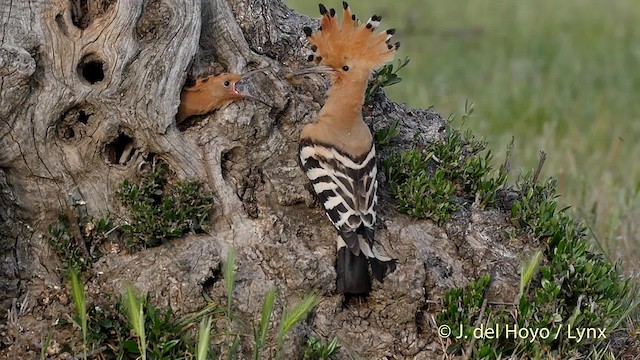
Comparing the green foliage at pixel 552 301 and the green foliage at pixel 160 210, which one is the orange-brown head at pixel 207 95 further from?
the green foliage at pixel 552 301

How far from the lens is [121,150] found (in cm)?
362

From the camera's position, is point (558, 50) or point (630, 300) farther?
point (558, 50)

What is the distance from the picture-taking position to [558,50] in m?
9.36

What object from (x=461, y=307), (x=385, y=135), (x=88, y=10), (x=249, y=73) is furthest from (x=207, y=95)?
(x=461, y=307)

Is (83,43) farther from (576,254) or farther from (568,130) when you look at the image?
(568,130)

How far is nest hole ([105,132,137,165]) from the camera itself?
11.7 feet

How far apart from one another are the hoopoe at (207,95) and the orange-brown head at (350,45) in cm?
42

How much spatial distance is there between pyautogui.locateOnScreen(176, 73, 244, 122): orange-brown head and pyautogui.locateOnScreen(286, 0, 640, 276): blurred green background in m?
1.82

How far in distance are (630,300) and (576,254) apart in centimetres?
42

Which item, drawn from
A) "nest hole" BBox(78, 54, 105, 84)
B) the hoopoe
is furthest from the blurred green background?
"nest hole" BBox(78, 54, 105, 84)

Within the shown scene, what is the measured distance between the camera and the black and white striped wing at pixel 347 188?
360 centimetres

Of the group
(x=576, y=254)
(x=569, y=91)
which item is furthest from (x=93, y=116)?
(x=569, y=91)

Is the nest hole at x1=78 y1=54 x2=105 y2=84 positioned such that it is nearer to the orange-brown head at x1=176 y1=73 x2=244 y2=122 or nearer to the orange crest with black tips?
the orange-brown head at x1=176 y1=73 x2=244 y2=122

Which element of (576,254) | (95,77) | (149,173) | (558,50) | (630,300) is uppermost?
(95,77)
